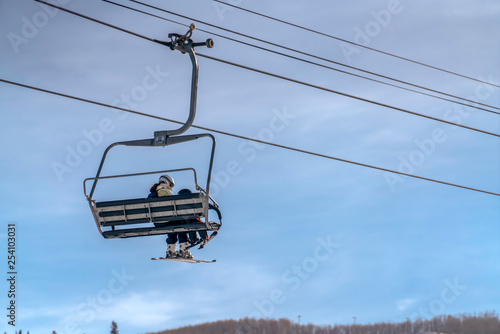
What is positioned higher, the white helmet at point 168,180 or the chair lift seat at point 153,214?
the white helmet at point 168,180

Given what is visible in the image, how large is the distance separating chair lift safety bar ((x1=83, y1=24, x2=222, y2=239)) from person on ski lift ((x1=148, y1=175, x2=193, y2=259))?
44.6 inches

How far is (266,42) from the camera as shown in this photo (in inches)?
810

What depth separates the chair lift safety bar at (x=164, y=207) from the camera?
17406 mm

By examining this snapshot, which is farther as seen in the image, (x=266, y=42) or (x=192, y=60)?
(x=266, y=42)

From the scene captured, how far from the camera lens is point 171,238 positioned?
1962 centimetres

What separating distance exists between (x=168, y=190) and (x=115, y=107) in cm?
231

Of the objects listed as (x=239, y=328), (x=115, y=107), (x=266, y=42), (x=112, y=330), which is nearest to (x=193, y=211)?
(x=115, y=107)

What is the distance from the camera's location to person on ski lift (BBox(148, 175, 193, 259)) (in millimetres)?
19172

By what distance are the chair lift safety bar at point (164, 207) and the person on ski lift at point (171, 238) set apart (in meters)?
1.13

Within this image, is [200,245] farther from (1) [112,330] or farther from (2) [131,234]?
(1) [112,330]

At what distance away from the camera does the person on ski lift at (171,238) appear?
62.9 ft

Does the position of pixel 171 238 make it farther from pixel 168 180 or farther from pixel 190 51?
pixel 190 51

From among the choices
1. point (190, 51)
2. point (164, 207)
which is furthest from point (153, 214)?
point (190, 51)

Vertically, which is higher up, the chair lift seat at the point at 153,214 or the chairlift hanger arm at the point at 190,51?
the chairlift hanger arm at the point at 190,51
